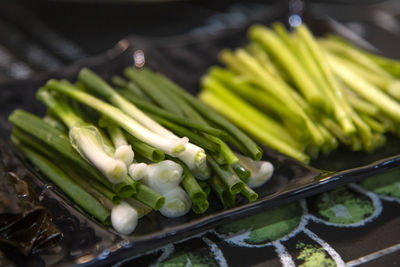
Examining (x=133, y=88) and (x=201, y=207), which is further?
(x=133, y=88)

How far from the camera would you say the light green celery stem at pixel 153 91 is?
179 centimetres

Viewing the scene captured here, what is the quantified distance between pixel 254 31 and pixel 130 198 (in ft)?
4.26

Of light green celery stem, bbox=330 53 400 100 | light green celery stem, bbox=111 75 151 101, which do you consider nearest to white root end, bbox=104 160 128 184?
light green celery stem, bbox=111 75 151 101

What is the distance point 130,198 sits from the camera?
1469mm

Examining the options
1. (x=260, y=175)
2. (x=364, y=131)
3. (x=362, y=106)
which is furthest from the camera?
(x=362, y=106)

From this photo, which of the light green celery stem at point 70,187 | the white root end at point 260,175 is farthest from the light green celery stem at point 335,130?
the light green celery stem at point 70,187

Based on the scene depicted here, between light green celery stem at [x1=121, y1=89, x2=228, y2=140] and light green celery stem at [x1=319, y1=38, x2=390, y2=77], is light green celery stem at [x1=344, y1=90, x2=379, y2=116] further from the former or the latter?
light green celery stem at [x1=121, y1=89, x2=228, y2=140]

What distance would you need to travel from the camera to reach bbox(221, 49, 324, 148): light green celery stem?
1817 mm

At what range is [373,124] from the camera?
6.17 ft

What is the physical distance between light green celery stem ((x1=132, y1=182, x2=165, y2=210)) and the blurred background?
153 centimetres

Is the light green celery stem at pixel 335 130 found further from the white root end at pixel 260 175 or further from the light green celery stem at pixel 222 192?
the light green celery stem at pixel 222 192

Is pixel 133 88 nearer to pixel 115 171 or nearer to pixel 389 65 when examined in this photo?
pixel 115 171

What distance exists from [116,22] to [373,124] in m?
2.00

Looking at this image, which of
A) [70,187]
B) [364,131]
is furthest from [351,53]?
[70,187]
